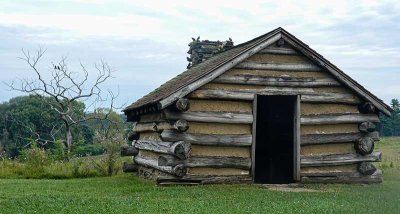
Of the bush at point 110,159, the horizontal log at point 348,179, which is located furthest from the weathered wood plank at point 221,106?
the bush at point 110,159

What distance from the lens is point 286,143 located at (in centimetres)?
2061

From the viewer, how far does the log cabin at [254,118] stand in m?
15.0

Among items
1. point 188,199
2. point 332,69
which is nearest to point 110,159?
point 188,199

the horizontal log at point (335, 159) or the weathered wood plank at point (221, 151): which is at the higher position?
the weathered wood plank at point (221, 151)

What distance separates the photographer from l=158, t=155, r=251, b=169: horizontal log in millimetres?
14836

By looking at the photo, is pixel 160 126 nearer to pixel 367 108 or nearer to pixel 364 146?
pixel 364 146

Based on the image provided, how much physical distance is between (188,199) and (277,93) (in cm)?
520

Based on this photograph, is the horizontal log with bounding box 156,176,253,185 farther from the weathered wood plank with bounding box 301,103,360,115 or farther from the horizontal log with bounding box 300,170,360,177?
the weathered wood plank with bounding box 301,103,360,115

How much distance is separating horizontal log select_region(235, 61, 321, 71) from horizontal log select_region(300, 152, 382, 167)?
2.70m

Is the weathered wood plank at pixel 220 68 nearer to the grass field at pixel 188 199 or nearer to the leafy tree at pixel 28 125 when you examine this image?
the grass field at pixel 188 199

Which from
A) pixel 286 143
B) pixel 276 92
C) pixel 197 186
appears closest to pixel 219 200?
pixel 197 186

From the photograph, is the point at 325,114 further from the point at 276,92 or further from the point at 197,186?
the point at 197,186

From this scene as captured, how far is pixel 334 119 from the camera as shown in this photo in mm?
16500

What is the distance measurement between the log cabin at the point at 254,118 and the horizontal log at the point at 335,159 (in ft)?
0.10
